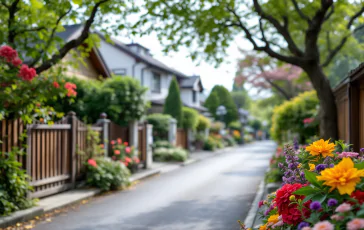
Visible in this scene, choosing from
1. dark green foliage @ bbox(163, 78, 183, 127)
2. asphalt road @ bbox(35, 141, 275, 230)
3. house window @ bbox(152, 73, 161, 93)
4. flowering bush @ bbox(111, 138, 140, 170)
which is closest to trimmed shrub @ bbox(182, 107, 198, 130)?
dark green foliage @ bbox(163, 78, 183, 127)

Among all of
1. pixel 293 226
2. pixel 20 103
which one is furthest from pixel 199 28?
pixel 293 226

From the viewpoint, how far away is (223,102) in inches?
2216

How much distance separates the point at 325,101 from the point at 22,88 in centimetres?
721

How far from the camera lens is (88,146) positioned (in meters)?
11.2

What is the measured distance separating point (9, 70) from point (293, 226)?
617 cm

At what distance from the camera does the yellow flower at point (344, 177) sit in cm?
246

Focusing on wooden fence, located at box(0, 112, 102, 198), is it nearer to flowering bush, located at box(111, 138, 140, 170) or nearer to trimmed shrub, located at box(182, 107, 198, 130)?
flowering bush, located at box(111, 138, 140, 170)

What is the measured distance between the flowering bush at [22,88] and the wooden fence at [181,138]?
55.5 ft

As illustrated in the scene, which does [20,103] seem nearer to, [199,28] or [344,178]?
[199,28]

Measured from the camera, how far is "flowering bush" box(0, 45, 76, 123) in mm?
6875

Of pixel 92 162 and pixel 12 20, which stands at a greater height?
pixel 12 20

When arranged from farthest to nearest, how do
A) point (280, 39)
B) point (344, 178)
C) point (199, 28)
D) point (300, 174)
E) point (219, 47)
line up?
point (280, 39) → point (219, 47) → point (199, 28) → point (300, 174) → point (344, 178)

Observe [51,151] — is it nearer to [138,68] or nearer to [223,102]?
[138,68]

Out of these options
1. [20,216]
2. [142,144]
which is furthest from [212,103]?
[20,216]
